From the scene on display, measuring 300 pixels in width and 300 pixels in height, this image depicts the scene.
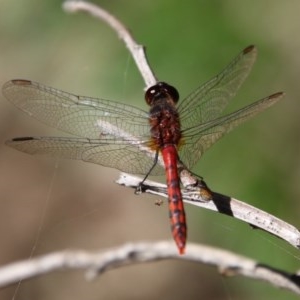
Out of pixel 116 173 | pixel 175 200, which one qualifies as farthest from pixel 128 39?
pixel 116 173

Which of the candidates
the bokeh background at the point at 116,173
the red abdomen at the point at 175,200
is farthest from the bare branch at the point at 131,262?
the bokeh background at the point at 116,173

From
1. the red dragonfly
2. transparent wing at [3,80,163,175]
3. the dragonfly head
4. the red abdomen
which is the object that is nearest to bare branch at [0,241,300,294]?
the red abdomen

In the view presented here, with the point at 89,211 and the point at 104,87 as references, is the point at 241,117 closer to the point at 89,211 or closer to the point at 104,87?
the point at 104,87

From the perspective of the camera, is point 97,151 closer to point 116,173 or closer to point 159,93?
point 159,93

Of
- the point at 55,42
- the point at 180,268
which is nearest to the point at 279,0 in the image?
the point at 55,42

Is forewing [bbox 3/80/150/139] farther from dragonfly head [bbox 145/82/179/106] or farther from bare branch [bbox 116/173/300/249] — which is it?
bare branch [bbox 116/173/300/249]

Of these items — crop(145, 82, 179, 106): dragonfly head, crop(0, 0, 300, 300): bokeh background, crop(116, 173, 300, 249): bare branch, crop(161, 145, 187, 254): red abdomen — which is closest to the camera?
crop(116, 173, 300, 249): bare branch
